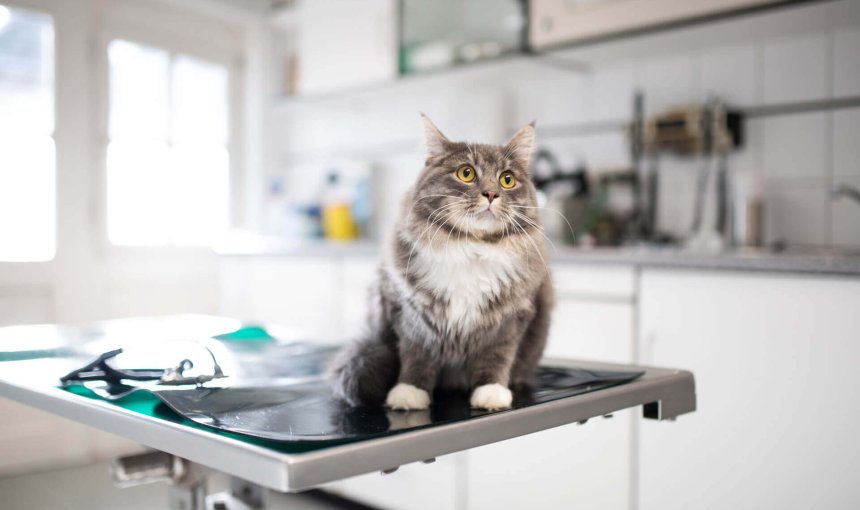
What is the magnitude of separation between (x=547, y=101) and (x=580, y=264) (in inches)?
40.5

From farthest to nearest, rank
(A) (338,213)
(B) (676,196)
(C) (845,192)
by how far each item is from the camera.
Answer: (A) (338,213) → (B) (676,196) → (C) (845,192)

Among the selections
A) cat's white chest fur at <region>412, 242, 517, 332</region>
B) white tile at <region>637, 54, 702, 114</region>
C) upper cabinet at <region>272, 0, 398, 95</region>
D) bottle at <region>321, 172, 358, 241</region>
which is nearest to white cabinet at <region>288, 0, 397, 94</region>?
upper cabinet at <region>272, 0, 398, 95</region>

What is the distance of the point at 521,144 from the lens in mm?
942

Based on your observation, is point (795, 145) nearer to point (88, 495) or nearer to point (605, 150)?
point (605, 150)

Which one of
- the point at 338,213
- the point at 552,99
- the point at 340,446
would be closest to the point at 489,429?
the point at 340,446

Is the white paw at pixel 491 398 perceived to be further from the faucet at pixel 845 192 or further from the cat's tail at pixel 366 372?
the faucet at pixel 845 192

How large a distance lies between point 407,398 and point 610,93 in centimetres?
211

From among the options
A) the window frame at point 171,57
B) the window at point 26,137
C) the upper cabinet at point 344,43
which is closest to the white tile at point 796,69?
the upper cabinet at point 344,43

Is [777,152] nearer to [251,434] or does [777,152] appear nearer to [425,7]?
[425,7]

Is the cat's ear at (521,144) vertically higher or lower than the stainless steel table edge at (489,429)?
higher

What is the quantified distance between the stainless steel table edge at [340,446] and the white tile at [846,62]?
5.38ft

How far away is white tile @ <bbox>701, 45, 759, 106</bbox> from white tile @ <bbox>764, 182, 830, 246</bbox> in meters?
0.34

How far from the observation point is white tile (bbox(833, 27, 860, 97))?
214cm

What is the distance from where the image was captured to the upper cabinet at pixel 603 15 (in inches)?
80.7
